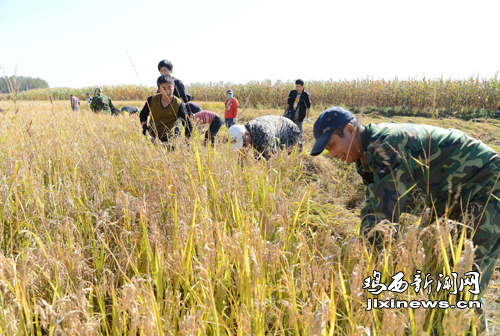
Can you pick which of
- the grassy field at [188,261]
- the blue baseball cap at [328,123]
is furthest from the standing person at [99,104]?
the blue baseball cap at [328,123]

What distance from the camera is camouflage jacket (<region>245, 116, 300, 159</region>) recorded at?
13.8 feet

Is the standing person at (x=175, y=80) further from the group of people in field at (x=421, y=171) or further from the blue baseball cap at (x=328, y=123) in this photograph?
the group of people in field at (x=421, y=171)

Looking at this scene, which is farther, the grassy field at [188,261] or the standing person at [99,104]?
the standing person at [99,104]

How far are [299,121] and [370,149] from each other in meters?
5.35

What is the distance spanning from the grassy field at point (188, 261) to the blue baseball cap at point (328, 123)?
0.50m

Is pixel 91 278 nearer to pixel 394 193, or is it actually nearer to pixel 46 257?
pixel 46 257

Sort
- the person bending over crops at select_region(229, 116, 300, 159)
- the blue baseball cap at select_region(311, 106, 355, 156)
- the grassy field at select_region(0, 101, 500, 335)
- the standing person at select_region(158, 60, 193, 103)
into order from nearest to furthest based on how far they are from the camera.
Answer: the grassy field at select_region(0, 101, 500, 335) → the blue baseball cap at select_region(311, 106, 355, 156) → the person bending over crops at select_region(229, 116, 300, 159) → the standing person at select_region(158, 60, 193, 103)

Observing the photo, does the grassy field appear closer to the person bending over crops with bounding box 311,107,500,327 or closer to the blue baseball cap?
the person bending over crops with bounding box 311,107,500,327

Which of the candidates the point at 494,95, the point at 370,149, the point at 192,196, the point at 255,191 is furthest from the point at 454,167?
the point at 494,95

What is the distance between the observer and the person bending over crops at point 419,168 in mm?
1717

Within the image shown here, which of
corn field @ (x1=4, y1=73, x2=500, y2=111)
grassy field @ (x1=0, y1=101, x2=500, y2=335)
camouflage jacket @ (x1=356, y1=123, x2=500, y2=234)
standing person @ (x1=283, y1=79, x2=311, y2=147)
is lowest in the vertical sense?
grassy field @ (x1=0, y1=101, x2=500, y2=335)

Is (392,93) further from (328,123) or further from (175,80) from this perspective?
(328,123)

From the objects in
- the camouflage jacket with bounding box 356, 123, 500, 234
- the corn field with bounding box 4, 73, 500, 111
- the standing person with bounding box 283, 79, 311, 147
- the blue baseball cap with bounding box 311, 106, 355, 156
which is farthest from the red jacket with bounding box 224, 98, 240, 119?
the corn field with bounding box 4, 73, 500, 111

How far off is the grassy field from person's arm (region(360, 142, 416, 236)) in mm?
159
